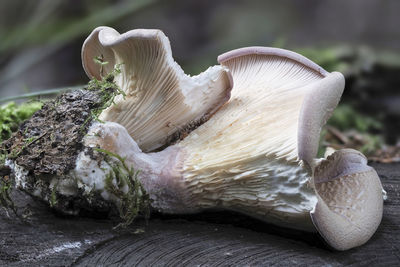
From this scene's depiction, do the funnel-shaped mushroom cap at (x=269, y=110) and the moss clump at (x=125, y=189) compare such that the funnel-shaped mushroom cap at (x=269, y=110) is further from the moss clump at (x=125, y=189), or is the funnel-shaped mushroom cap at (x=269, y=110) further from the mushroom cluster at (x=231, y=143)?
the moss clump at (x=125, y=189)

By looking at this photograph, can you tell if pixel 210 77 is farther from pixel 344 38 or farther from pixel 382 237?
pixel 344 38

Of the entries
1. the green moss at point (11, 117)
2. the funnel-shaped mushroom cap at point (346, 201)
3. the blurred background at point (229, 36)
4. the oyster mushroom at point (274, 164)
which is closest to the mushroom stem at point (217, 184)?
the oyster mushroom at point (274, 164)

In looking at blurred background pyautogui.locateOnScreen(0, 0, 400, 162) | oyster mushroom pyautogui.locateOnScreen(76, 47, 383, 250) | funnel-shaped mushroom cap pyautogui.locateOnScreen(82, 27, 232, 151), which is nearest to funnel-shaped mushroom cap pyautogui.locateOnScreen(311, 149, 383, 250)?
oyster mushroom pyautogui.locateOnScreen(76, 47, 383, 250)

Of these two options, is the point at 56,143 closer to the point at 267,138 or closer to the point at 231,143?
the point at 231,143

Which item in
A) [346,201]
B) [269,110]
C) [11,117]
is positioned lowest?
[346,201]

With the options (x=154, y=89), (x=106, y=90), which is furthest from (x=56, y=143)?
(x=154, y=89)

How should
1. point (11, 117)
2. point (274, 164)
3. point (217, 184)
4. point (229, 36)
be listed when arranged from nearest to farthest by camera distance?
point (274, 164) → point (217, 184) → point (11, 117) → point (229, 36)
